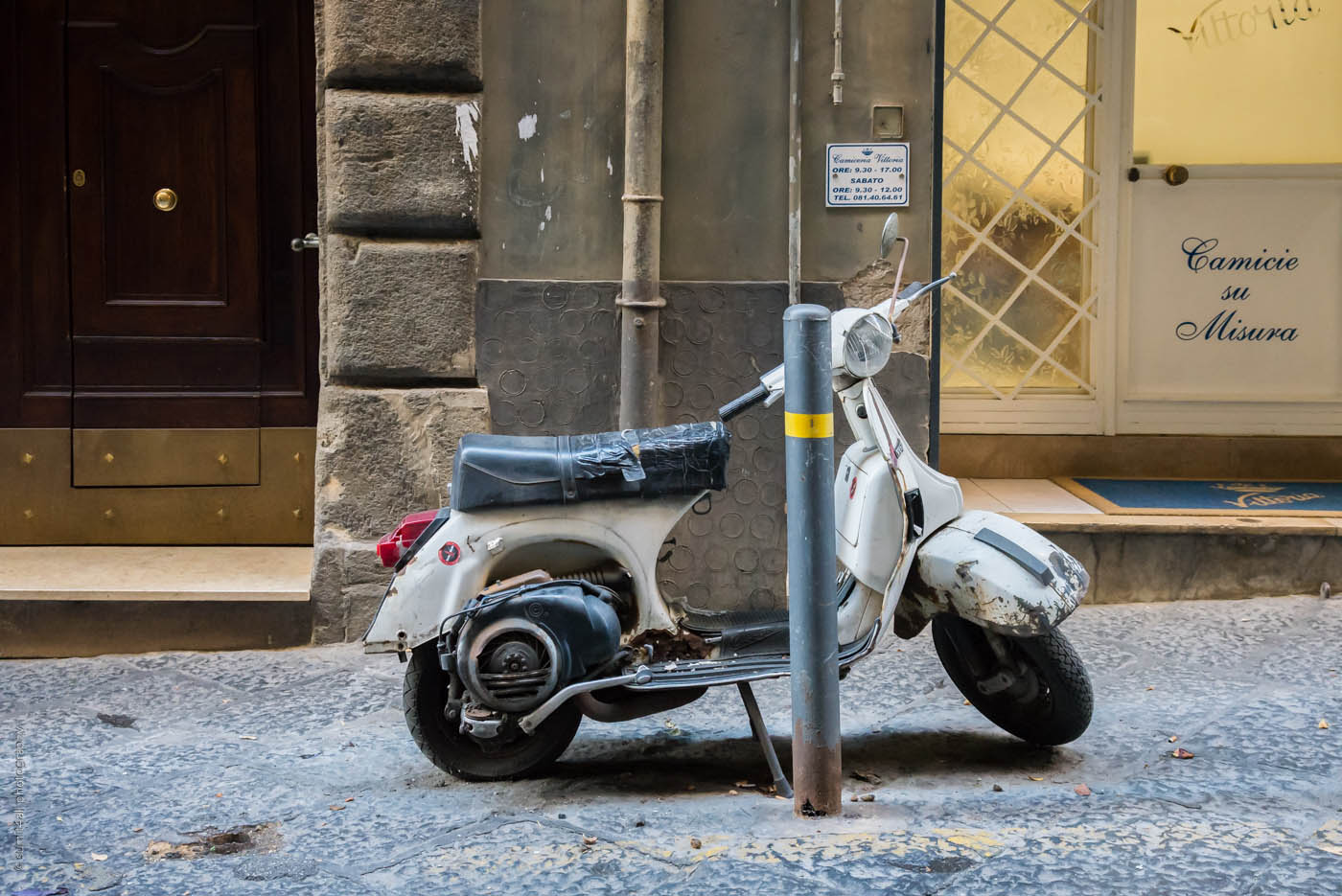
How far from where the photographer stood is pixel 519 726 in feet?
13.5

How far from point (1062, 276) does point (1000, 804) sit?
4016 mm

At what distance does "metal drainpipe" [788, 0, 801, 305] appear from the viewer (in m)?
5.59

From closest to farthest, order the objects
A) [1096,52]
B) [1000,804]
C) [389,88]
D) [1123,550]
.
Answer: [1000,804]
[389,88]
[1123,550]
[1096,52]

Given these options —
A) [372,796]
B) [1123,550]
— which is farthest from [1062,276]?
[372,796]

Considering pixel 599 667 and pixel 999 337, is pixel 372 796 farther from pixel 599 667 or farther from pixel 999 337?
pixel 999 337

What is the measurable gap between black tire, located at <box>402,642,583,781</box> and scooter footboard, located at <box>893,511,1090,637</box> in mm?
1089

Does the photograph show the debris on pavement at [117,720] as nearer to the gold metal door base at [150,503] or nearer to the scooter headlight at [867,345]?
the gold metal door base at [150,503]

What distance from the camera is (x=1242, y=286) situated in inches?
283

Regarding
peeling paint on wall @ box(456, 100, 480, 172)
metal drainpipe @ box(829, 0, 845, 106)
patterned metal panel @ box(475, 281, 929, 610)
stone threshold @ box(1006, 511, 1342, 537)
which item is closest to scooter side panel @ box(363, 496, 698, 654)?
patterned metal panel @ box(475, 281, 929, 610)

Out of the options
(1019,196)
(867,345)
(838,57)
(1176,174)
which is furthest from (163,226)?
(1176,174)

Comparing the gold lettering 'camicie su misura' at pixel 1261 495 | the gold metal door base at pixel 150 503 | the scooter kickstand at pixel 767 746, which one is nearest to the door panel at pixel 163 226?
the gold metal door base at pixel 150 503

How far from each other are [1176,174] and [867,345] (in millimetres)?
3731

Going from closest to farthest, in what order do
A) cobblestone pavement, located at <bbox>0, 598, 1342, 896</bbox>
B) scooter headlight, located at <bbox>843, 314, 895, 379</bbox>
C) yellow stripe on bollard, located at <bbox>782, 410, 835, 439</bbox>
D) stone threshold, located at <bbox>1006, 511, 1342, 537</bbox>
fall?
cobblestone pavement, located at <bbox>0, 598, 1342, 896</bbox> → yellow stripe on bollard, located at <bbox>782, 410, 835, 439</bbox> → scooter headlight, located at <bbox>843, 314, 895, 379</bbox> → stone threshold, located at <bbox>1006, 511, 1342, 537</bbox>

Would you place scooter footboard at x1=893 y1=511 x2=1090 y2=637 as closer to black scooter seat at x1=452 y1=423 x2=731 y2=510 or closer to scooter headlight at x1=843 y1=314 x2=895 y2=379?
scooter headlight at x1=843 y1=314 x2=895 y2=379
